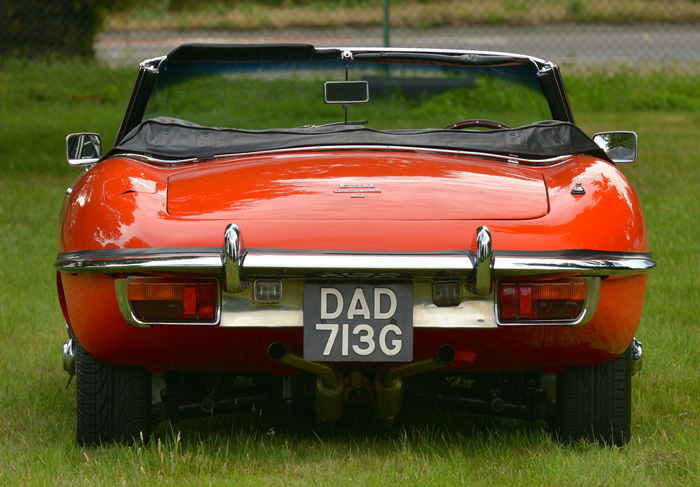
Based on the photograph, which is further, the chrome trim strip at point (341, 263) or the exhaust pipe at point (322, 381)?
the exhaust pipe at point (322, 381)

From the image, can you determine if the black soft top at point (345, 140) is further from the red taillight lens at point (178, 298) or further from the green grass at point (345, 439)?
the green grass at point (345, 439)

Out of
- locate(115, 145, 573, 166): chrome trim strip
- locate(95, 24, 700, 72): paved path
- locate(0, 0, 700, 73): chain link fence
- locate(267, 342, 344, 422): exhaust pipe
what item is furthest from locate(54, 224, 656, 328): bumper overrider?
locate(95, 24, 700, 72): paved path

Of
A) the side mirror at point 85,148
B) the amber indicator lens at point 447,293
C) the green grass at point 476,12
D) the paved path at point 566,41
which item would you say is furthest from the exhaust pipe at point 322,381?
the paved path at point 566,41

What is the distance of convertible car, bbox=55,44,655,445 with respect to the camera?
2650 mm

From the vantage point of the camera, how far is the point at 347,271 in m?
2.61

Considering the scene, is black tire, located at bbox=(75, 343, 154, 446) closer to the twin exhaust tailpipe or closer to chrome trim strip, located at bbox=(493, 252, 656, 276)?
the twin exhaust tailpipe

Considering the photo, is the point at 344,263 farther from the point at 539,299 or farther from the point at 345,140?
the point at 345,140

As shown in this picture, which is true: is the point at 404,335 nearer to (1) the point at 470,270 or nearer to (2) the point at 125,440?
(1) the point at 470,270

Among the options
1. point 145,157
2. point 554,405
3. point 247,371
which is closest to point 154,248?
point 247,371

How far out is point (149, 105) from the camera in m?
3.83

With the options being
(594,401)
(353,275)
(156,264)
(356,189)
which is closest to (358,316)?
(353,275)

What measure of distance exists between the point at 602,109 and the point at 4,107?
27.2ft

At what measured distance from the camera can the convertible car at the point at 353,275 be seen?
8.70 ft

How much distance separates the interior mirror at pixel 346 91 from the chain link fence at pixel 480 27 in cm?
1086
